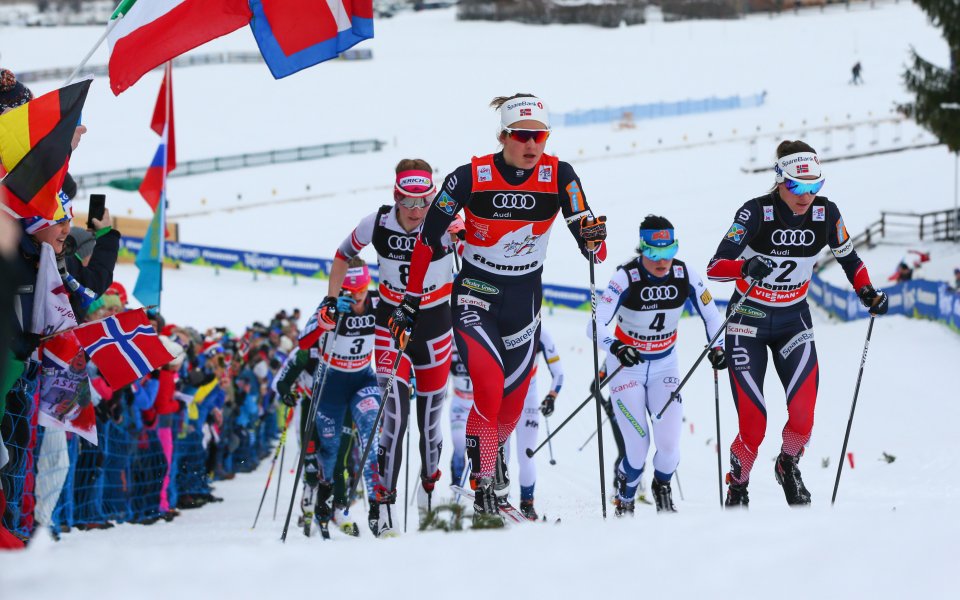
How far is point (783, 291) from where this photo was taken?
8.83m

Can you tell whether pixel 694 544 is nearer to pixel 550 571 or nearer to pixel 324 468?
pixel 550 571

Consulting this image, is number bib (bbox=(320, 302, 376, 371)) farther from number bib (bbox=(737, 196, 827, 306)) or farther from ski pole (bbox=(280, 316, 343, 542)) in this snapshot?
number bib (bbox=(737, 196, 827, 306))

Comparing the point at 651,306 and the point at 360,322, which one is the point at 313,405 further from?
the point at 651,306

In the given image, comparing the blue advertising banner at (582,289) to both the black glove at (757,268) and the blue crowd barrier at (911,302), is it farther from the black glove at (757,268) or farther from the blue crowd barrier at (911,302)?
the black glove at (757,268)

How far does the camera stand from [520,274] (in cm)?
785

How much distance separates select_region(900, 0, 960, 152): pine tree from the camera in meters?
33.3

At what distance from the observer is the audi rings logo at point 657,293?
32.9 ft

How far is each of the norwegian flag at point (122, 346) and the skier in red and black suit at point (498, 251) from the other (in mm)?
1794

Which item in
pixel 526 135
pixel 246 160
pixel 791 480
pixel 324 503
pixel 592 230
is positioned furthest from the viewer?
pixel 246 160

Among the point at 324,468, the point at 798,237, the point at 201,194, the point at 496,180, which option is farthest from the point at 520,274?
the point at 201,194

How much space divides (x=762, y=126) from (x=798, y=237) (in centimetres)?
5668

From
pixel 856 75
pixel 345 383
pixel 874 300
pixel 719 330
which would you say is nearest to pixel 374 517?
pixel 345 383

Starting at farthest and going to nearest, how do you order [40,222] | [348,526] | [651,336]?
[348,526]
[651,336]
[40,222]

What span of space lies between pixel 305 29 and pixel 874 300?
14.8 feet
